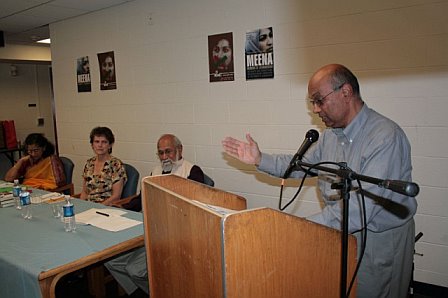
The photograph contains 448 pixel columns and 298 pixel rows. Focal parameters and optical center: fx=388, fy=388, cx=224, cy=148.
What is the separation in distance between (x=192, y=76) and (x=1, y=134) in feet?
14.7

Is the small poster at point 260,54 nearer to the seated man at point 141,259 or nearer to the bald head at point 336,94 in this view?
Answer: the seated man at point 141,259

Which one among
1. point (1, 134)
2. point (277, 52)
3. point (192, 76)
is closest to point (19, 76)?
point (1, 134)


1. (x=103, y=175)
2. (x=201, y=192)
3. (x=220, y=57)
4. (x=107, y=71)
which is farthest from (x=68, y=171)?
(x=201, y=192)

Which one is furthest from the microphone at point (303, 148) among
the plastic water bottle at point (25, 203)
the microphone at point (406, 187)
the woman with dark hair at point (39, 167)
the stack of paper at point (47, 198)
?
the woman with dark hair at point (39, 167)

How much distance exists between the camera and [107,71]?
4477mm

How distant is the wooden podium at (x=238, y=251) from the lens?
0.97 meters

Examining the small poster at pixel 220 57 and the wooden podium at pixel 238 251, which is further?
the small poster at pixel 220 57

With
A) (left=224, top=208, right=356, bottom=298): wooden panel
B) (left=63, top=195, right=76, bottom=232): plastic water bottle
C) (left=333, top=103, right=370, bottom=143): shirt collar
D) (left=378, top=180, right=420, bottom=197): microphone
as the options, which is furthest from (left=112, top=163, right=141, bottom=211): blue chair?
(left=378, top=180, right=420, bottom=197): microphone

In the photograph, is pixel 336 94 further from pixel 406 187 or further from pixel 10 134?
pixel 10 134

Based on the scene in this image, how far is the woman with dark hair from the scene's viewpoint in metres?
3.86

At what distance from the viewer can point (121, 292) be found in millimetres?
2998

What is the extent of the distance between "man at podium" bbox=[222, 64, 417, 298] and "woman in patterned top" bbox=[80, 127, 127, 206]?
2.11m

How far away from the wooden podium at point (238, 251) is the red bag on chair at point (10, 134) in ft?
20.5

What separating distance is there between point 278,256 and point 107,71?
3911 mm
